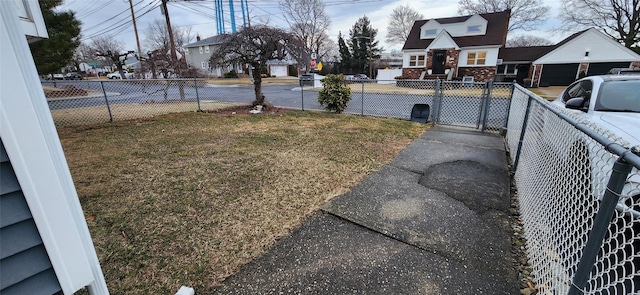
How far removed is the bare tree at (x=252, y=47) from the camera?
9.23m

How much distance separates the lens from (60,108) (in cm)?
987

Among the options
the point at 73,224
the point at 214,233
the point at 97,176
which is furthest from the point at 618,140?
the point at 97,176

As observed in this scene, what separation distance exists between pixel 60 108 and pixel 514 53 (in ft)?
106

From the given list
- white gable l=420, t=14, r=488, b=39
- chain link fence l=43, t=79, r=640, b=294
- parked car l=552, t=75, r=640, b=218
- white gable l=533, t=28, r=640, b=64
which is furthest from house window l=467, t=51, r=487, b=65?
chain link fence l=43, t=79, r=640, b=294

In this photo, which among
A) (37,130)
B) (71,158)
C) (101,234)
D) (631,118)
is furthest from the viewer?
(71,158)

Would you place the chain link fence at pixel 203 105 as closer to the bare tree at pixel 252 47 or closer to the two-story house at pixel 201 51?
the bare tree at pixel 252 47

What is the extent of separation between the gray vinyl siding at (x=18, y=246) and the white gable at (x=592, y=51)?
29.6 m

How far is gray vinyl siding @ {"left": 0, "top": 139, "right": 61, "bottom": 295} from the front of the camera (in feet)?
3.51

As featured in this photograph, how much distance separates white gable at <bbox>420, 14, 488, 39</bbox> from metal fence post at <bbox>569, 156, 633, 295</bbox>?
25125 mm

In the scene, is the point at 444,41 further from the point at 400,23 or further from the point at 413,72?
the point at 400,23

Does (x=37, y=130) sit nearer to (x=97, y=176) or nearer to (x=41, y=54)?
(x=97, y=176)

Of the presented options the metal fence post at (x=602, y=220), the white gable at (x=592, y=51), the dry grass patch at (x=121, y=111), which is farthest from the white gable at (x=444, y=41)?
the metal fence post at (x=602, y=220)

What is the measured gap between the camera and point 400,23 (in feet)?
135

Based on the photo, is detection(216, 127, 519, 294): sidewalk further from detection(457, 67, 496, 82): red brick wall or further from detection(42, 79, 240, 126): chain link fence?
detection(457, 67, 496, 82): red brick wall
